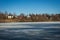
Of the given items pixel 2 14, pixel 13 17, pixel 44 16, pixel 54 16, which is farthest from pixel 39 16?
pixel 2 14

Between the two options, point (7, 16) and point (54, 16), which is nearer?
point (7, 16)

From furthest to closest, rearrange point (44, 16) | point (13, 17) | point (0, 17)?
point (44, 16)
point (13, 17)
point (0, 17)

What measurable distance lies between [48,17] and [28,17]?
187 centimetres

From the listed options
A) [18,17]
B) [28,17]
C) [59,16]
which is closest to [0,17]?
[18,17]

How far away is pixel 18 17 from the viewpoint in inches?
510

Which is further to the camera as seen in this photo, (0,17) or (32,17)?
(32,17)

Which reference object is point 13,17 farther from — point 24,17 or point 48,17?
point 48,17

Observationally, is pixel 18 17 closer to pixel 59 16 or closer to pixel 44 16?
pixel 44 16

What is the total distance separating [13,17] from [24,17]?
1.07 metres

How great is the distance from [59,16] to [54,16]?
2.00 feet

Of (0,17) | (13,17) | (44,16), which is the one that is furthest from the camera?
(44,16)

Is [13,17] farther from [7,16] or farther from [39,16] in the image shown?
[39,16]

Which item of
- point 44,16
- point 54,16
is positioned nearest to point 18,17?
point 44,16

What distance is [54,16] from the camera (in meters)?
13.5
